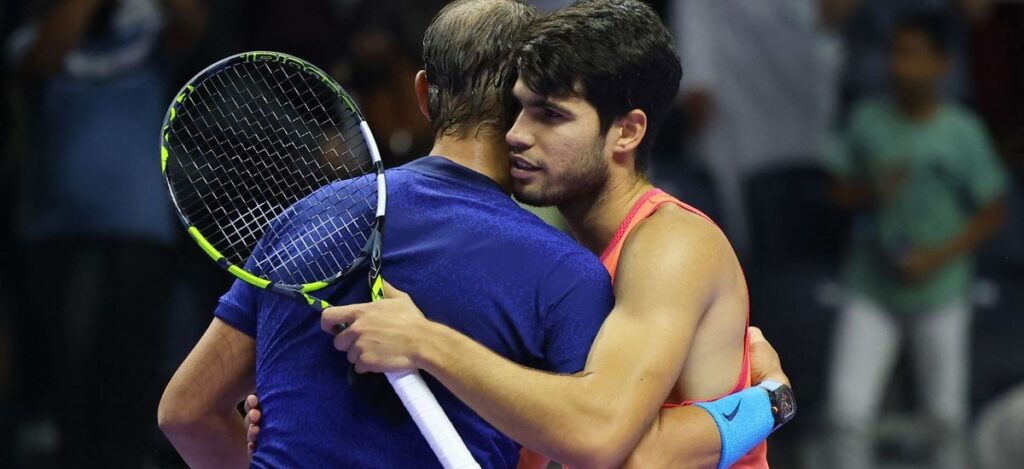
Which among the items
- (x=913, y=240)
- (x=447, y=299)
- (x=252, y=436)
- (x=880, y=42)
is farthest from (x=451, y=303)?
(x=880, y=42)

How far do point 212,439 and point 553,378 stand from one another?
65 cm

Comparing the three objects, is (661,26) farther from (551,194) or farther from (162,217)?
(162,217)

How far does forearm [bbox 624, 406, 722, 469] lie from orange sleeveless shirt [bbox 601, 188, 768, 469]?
0.07 metres

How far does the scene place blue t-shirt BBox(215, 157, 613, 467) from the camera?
7.23ft

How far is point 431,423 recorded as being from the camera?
2.16 meters

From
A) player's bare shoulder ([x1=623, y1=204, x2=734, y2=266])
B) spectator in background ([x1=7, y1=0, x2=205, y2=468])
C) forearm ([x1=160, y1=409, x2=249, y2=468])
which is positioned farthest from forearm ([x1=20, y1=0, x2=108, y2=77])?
player's bare shoulder ([x1=623, y1=204, x2=734, y2=266])

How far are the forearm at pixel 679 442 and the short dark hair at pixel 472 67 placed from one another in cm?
51

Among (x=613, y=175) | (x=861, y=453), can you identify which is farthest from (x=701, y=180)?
(x=613, y=175)

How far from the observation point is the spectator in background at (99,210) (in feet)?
15.7

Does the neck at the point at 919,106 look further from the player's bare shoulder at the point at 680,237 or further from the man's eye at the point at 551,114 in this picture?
the man's eye at the point at 551,114

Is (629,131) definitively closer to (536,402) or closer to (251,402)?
(536,402)

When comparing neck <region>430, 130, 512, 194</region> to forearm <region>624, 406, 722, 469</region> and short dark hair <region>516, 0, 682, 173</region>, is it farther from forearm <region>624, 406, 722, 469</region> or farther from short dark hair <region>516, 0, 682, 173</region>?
forearm <region>624, 406, 722, 469</region>

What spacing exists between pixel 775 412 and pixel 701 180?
10.9 feet

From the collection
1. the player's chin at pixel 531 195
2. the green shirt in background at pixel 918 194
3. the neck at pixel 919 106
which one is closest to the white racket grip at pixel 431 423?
the player's chin at pixel 531 195
